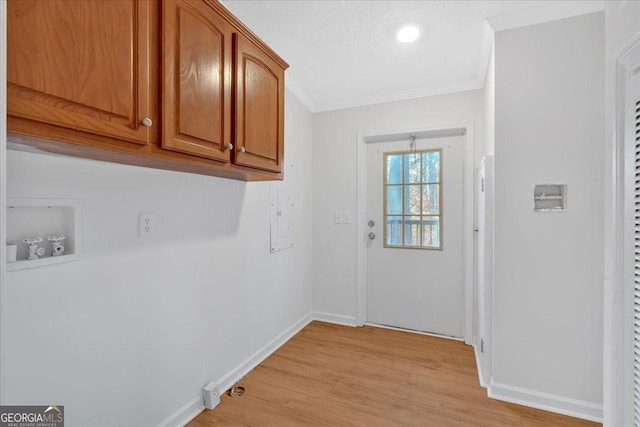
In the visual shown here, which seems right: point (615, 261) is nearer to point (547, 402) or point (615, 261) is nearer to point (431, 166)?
point (547, 402)

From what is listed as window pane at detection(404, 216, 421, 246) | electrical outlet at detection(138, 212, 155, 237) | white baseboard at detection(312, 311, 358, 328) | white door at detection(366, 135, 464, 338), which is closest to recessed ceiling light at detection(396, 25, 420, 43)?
white door at detection(366, 135, 464, 338)

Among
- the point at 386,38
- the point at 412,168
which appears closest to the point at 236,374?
the point at 412,168

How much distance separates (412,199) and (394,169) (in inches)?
14.3

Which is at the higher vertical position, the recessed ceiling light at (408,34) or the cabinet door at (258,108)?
the recessed ceiling light at (408,34)

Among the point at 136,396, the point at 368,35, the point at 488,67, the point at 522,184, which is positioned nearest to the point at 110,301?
the point at 136,396

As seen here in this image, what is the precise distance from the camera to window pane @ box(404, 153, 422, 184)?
2.89 m

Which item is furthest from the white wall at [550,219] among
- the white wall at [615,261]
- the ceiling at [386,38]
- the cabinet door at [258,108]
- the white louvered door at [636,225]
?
the cabinet door at [258,108]

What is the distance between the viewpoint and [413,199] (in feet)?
9.55

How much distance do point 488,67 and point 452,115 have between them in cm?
53

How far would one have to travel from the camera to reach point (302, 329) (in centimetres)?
294

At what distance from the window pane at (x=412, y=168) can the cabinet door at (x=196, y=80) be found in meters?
2.02

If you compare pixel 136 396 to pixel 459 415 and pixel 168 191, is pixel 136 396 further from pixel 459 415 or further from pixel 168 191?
pixel 459 415

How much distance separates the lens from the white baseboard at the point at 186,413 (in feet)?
5.03

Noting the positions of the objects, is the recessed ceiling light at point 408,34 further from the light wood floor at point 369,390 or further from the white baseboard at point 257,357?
the white baseboard at point 257,357
